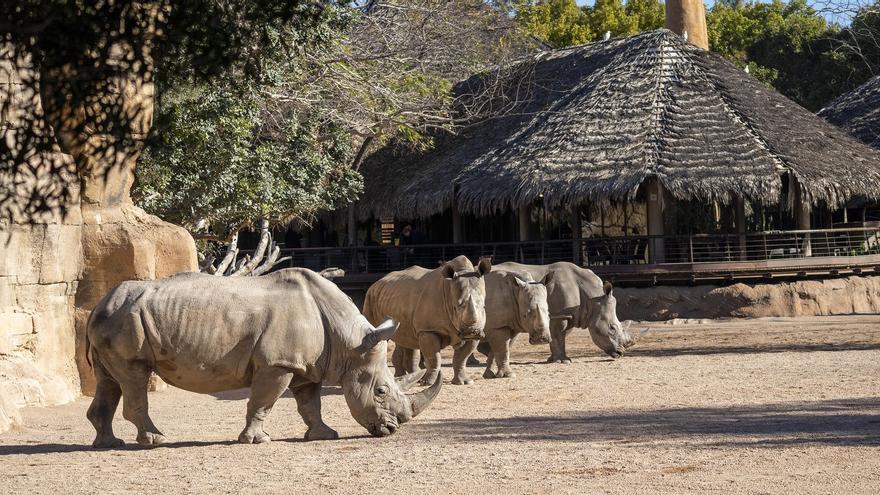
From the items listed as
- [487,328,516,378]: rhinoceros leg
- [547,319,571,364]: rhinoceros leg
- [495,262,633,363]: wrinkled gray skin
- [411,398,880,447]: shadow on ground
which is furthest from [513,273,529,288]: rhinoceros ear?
[411,398,880,447]: shadow on ground

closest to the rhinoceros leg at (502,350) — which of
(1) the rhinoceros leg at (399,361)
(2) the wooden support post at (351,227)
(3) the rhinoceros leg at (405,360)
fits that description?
(3) the rhinoceros leg at (405,360)

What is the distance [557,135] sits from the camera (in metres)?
30.2

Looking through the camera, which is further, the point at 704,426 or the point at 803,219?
the point at 803,219

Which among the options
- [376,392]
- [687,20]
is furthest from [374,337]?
[687,20]

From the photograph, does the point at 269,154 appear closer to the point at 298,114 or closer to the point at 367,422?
the point at 298,114

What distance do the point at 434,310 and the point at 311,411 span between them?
4143mm

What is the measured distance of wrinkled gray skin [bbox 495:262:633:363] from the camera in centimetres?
1895

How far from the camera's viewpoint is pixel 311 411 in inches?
424

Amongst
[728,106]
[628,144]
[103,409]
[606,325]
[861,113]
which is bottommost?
[606,325]

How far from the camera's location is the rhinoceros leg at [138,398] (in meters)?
10.3

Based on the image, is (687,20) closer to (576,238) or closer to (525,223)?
(525,223)

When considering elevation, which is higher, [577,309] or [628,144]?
[628,144]

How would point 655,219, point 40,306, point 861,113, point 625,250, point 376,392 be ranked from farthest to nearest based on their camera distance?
point 861,113, point 625,250, point 655,219, point 40,306, point 376,392

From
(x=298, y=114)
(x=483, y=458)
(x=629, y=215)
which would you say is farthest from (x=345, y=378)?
(x=629, y=215)
